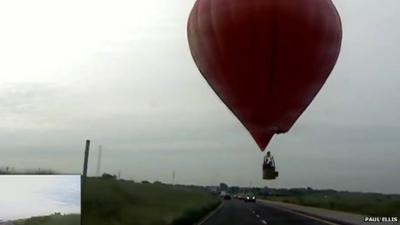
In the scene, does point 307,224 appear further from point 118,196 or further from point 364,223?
point 118,196

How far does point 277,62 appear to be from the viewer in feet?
56.2

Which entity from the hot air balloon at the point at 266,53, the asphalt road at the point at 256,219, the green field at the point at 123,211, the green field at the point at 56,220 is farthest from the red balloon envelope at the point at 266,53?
the asphalt road at the point at 256,219

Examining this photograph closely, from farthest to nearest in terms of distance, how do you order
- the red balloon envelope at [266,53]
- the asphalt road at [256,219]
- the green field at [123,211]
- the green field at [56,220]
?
the asphalt road at [256,219]
the green field at [123,211]
the red balloon envelope at [266,53]
the green field at [56,220]

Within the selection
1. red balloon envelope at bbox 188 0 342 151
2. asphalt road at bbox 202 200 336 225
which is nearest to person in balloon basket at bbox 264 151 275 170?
red balloon envelope at bbox 188 0 342 151

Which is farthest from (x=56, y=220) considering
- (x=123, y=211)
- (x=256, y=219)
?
(x=123, y=211)

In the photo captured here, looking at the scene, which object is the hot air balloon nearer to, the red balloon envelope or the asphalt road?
the red balloon envelope

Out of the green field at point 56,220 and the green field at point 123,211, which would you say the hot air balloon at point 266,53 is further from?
the green field at point 123,211

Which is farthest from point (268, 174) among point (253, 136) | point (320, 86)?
point (320, 86)

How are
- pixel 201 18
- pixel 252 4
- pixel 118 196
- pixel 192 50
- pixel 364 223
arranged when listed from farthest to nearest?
pixel 118 196 → pixel 364 223 → pixel 192 50 → pixel 201 18 → pixel 252 4

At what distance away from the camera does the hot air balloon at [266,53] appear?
659 inches

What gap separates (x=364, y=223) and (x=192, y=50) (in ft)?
55.0

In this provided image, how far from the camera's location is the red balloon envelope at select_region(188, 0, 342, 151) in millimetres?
16734

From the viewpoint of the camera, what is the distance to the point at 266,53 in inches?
673

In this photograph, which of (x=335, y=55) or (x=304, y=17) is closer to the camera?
(x=304, y=17)
